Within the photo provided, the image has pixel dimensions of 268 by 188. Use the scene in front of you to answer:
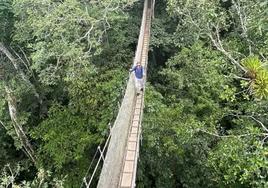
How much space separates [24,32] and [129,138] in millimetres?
6392

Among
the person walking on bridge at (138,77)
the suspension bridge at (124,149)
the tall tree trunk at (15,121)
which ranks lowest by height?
the tall tree trunk at (15,121)

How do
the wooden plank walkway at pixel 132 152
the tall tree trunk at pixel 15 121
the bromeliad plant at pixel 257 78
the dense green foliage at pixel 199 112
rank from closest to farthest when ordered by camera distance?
the wooden plank walkway at pixel 132 152
the bromeliad plant at pixel 257 78
the dense green foliage at pixel 199 112
the tall tree trunk at pixel 15 121

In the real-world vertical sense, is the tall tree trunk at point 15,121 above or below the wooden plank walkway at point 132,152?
below

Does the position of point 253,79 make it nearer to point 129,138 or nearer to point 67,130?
point 129,138

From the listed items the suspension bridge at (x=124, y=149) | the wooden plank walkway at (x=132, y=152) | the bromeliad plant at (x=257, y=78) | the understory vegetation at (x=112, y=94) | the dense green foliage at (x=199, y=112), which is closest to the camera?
the wooden plank walkway at (x=132, y=152)

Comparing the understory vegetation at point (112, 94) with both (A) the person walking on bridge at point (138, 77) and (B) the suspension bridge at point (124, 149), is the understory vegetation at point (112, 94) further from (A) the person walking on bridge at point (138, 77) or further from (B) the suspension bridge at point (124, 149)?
(B) the suspension bridge at point (124, 149)

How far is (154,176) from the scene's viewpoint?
8.49 meters

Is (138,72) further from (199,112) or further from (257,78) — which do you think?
(199,112)

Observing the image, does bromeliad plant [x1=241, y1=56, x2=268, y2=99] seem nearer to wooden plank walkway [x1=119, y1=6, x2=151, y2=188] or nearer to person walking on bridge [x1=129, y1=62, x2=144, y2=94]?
wooden plank walkway [x1=119, y1=6, x2=151, y2=188]

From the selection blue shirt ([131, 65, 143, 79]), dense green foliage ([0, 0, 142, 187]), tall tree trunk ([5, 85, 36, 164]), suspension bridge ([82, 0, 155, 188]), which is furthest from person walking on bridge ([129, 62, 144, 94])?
tall tree trunk ([5, 85, 36, 164])

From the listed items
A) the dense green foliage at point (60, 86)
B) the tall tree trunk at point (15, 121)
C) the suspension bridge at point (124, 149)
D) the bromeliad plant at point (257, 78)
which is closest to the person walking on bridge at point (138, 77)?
the suspension bridge at point (124, 149)

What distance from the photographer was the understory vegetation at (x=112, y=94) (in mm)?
8062

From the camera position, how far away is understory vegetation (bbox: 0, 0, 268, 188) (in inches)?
317

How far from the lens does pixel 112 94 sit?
8672 mm
